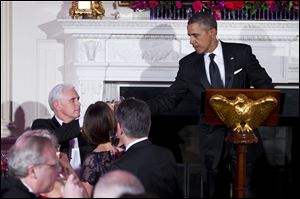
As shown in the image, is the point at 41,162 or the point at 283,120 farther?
the point at 283,120

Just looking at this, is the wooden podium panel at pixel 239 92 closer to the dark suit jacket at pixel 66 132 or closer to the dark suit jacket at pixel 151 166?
the dark suit jacket at pixel 66 132

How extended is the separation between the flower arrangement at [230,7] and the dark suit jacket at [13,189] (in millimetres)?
3076

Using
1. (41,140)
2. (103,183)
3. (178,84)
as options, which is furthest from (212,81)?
(103,183)

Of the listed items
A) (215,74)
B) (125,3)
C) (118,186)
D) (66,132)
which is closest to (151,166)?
(118,186)

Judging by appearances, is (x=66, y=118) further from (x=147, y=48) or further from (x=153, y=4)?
(x=153, y=4)

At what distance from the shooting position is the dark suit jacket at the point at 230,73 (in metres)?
4.54

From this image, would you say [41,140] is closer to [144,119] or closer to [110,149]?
[144,119]

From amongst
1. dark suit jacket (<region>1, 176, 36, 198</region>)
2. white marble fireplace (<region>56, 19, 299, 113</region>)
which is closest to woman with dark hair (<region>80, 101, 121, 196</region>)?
dark suit jacket (<region>1, 176, 36, 198</region>)

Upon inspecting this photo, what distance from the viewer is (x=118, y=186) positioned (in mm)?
2404

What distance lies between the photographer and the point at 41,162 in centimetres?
287

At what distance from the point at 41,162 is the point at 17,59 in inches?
129

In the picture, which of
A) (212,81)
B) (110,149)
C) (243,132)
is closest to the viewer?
(110,149)

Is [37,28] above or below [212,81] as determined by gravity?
above

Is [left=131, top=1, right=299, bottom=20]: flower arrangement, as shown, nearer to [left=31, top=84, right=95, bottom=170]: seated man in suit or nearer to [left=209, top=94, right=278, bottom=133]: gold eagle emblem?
[left=31, top=84, right=95, bottom=170]: seated man in suit
